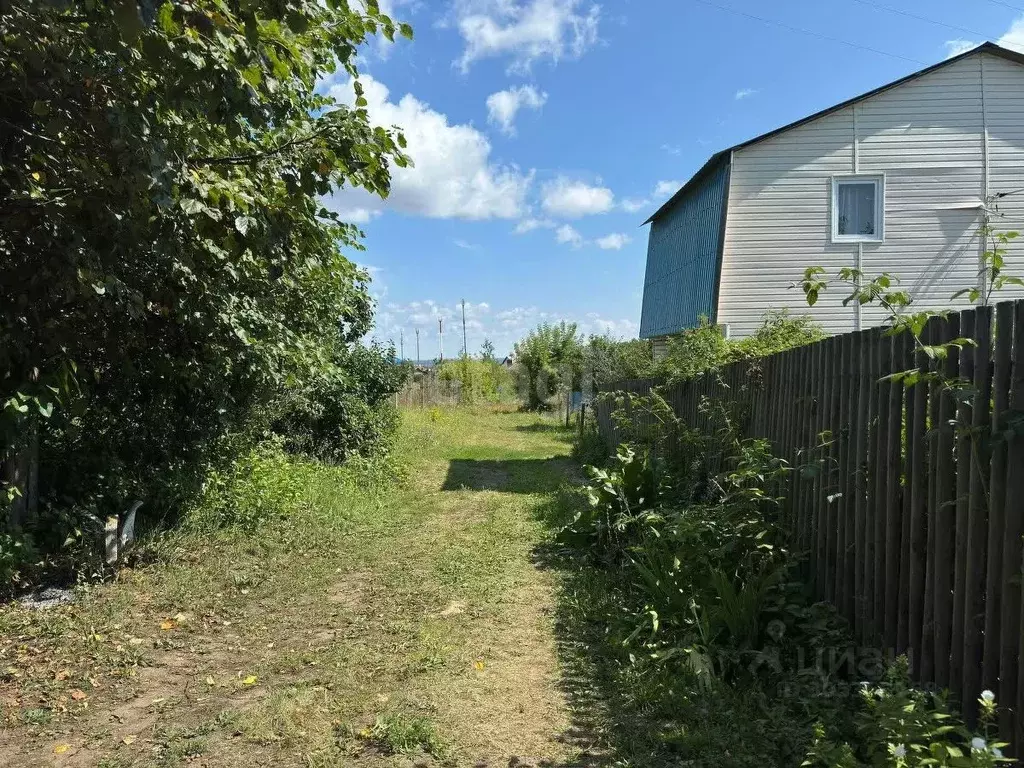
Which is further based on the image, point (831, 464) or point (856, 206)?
point (856, 206)

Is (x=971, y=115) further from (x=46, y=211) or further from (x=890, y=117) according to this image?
(x=46, y=211)

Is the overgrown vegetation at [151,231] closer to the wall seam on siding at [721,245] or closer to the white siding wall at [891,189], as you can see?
the wall seam on siding at [721,245]

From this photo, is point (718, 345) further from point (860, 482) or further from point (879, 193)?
point (860, 482)

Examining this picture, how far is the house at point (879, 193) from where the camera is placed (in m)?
11.2

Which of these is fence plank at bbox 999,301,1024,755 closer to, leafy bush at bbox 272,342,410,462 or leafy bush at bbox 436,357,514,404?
leafy bush at bbox 272,342,410,462

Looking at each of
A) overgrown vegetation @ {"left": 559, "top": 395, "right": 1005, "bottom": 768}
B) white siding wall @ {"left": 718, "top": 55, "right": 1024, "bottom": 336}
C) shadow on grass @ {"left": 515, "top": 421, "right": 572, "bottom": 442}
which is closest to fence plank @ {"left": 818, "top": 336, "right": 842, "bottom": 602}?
overgrown vegetation @ {"left": 559, "top": 395, "right": 1005, "bottom": 768}

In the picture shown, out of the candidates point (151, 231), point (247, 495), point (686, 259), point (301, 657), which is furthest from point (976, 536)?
point (686, 259)

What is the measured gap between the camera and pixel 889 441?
323cm

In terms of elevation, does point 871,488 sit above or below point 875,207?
below

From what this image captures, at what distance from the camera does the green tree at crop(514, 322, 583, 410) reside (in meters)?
28.7

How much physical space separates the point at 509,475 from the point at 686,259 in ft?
18.8

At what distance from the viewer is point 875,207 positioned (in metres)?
11.5

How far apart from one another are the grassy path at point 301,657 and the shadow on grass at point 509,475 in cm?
293

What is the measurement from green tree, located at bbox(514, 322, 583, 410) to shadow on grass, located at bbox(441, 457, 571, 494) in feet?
48.0
